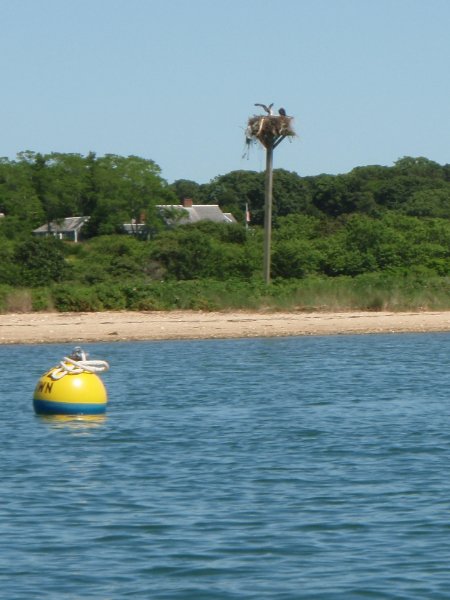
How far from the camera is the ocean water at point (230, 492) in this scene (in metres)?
12.2

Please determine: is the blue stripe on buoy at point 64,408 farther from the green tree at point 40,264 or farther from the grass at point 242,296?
the green tree at point 40,264

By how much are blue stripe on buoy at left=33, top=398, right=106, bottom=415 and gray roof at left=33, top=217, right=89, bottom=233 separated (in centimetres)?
6153

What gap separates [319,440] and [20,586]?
9.39 m

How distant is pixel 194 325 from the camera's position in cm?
4072

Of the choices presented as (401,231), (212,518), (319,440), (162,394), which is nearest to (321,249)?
(401,231)

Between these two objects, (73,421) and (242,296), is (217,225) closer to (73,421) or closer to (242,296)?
(242,296)

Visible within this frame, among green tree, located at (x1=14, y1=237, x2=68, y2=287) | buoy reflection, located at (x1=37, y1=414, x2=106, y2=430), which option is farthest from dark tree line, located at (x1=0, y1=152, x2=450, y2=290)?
buoy reflection, located at (x1=37, y1=414, x2=106, y2=430)

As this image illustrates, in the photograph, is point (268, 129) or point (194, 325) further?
point (268, 129)

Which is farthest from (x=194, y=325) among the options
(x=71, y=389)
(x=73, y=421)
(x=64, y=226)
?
(x=64, y=226)

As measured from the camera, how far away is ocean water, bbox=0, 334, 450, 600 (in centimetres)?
1216

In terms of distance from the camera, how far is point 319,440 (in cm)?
2080

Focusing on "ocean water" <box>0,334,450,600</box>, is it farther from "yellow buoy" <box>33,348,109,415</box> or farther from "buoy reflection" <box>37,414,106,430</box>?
"yellow buoy" <box>33,348,109,415</box>

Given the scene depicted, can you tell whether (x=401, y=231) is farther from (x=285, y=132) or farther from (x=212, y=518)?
(x=212, y=518)

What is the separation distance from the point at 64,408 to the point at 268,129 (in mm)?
27834
